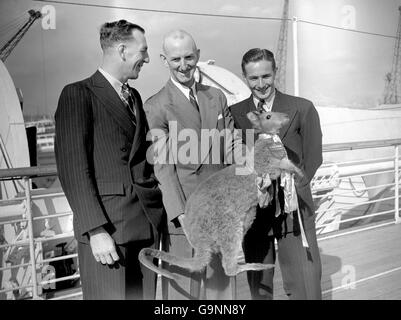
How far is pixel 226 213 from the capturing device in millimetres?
966

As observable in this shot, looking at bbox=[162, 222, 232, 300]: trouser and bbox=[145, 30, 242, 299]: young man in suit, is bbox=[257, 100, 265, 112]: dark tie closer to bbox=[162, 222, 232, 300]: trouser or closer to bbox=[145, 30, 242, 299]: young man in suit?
bbox=[145, 30, 242, 299]: young man in suit

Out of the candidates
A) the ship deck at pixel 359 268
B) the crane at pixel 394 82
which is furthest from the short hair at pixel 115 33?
the crane at pixel 394 82

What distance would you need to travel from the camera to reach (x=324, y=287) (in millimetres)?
2053

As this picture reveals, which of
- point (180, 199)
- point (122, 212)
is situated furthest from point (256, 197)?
point (122, 212)

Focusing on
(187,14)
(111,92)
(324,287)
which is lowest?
(324,287)

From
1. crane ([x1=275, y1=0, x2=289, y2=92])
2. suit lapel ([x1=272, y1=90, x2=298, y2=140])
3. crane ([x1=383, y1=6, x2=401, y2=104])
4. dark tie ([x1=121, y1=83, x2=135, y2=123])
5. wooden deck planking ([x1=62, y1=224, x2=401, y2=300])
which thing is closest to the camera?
dark tie ([x1=121, y1=83, x2=135, y2=123])

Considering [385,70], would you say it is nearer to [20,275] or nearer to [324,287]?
[324,287]

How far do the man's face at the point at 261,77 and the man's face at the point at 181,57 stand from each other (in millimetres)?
208

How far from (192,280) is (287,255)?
321 millimetres

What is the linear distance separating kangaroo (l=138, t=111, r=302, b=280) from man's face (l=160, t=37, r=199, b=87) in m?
0.29

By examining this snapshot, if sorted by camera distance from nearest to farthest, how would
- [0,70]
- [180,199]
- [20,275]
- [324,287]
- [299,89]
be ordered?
1. [180,199]
2. [324,287]
3. [0,70]
4. [299,89]
5. [20,275]

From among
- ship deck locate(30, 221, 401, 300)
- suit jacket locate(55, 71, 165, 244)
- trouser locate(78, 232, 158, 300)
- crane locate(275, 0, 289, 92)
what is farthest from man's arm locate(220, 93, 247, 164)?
crane locate(275, 0, 289, 92)

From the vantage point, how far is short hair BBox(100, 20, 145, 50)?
0.94 m
